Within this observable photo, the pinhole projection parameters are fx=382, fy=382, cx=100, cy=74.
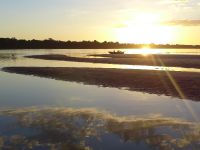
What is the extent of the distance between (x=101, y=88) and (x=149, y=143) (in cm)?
1385

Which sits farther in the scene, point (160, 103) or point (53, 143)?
point (160, 103)

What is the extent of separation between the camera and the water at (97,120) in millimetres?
11570

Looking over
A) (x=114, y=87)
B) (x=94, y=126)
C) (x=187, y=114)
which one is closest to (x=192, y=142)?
(x=94, y=126)

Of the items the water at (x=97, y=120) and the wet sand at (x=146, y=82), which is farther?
the wet sand at (x=146, y=82)

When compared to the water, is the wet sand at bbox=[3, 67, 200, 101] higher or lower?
lower

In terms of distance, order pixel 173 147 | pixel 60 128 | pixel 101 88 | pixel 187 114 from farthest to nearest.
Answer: pixel 101 88 < pixel 187 114 < pixel 60 128 < pixel 173 147

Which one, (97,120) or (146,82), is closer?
(97,120)

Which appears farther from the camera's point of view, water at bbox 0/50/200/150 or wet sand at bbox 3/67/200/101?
wet sand at bbox 3/67/200/101

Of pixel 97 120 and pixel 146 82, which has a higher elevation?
pixel 97 120

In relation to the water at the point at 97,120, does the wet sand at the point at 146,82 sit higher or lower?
lower

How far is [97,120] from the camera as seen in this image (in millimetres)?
14742

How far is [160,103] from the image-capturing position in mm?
19047

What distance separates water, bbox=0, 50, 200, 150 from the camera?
11570 millimetres

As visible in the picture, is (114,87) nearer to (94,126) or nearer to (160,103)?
(160,103)
